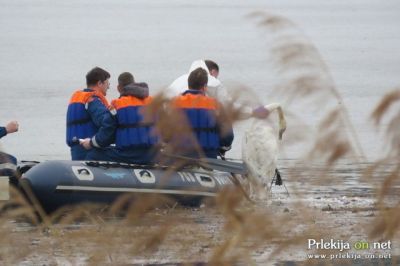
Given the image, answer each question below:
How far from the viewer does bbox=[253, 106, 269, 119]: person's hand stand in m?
5.37

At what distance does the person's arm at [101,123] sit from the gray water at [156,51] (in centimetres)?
160

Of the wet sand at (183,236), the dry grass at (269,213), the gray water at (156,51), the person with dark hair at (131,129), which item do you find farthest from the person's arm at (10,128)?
the dry grass at (269,213)

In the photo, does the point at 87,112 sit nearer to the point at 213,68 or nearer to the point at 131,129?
the point at 131,129

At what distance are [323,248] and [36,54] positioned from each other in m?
42.6

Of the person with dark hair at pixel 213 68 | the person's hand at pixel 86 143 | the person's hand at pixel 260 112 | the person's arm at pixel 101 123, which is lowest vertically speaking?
the person's hand at pixel 86 143

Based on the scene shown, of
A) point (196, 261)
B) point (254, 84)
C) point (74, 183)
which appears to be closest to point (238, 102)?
point (196, 261)

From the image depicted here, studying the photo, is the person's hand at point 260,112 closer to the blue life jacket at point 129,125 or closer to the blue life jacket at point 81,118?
the blue life jacket at point 129,125

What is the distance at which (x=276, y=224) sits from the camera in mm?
5223

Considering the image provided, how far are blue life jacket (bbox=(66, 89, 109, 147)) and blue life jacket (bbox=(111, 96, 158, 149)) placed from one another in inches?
13.0

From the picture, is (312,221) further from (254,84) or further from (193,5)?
(193,5)

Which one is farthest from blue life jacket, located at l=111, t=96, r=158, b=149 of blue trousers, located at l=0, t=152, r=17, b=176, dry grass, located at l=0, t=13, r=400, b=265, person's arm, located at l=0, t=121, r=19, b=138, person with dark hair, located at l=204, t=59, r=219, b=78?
dry grass, located at l=0, t=13, r=400, b=265

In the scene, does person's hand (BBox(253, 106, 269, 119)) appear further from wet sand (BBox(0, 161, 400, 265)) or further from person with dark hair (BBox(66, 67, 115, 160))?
person with dark hair (BBox(66, 67, 115, 160))

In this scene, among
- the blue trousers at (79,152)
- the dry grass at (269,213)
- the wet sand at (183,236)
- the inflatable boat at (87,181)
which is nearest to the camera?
the dry grass at (269,213)

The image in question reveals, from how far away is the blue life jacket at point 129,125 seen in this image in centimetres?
1089
